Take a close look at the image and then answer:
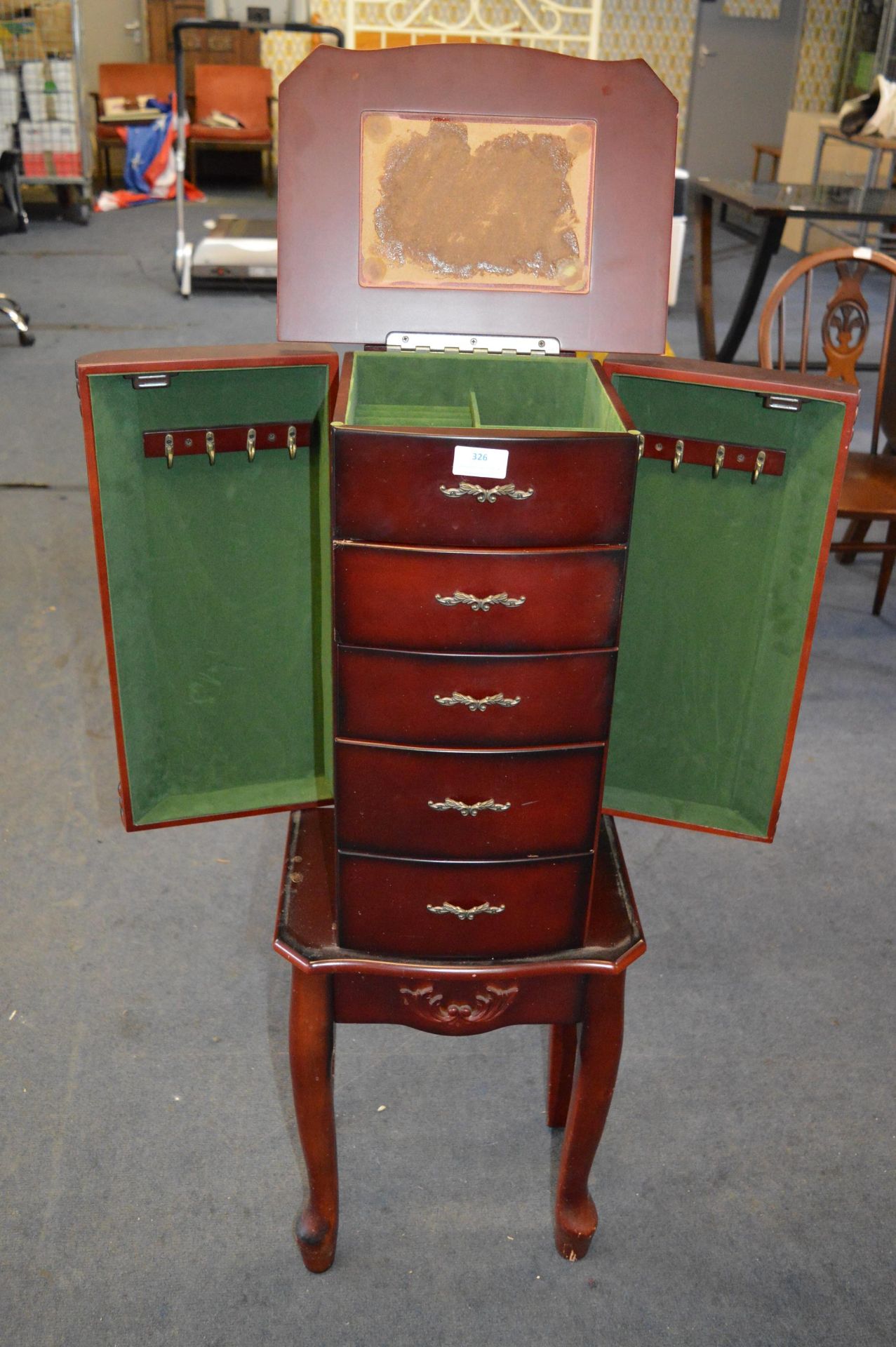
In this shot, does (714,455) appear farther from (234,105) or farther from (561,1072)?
(234,105)

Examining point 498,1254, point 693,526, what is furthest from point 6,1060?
point 693,526

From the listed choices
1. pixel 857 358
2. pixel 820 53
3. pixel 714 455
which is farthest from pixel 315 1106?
pixel 820 53

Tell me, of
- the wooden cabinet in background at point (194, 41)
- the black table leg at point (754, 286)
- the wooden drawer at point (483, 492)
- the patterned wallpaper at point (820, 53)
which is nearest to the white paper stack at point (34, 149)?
the wooden cabinet in background at point (194, 41)

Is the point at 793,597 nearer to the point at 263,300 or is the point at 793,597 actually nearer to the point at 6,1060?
the point at 6,1060

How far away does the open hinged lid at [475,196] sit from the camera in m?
1.24

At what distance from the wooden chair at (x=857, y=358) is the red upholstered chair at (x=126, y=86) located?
22.2 ft

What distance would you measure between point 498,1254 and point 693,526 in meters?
0.87

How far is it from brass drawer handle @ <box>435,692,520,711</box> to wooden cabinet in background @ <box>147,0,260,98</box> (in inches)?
340

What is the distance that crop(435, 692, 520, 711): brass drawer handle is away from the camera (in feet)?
3.36

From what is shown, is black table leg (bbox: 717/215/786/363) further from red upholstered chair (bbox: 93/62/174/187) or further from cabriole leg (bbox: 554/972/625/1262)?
red upholstered chair (bbox: 93/62/174/187)

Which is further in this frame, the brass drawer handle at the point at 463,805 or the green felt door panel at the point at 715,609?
the green felt door panel at the point at 715,609

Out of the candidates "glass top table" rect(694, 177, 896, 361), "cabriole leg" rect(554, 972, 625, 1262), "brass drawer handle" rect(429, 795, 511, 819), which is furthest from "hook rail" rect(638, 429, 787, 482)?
"glass top table" rect(694, 177, 896, 361)

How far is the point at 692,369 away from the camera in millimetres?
1196

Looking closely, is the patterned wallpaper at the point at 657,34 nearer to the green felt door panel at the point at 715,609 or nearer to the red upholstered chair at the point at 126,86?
the red upholstered chair at the point at 126,86
